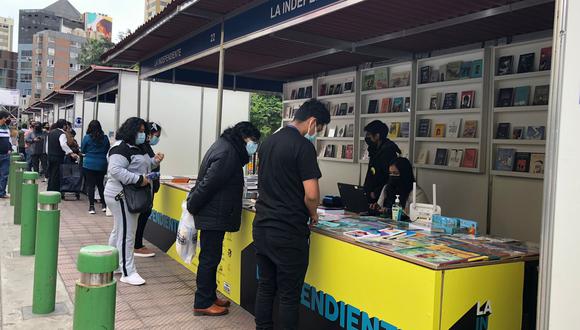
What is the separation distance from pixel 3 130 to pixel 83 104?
533 cm

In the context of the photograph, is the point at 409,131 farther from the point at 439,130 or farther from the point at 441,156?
the point at 441,156

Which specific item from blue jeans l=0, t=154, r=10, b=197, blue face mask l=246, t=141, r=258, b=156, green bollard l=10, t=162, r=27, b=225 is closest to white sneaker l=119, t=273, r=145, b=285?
blue face mask l=246, t=141, r=258, b=156

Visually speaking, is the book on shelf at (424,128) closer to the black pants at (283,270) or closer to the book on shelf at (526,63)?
the book on shelf at (526,63)

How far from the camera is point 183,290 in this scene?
4.84 m

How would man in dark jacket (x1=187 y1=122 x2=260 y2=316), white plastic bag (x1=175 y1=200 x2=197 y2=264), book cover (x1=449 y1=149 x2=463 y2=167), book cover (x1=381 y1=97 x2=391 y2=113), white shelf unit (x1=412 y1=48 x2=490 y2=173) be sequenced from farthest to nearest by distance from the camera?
1. book cover (x1=381 y1=97 x2=391 y2=113)
2. book cover (x1=449 y1=149 x2=463 y2=167)
3. white shelf unit (x1=412 y1=48 x2=490 y2=173)
4. white plastic bag (x1=175 y1=200 x2=197 y2=264)
5. man in dark jacket (x1=187 y1=122 x2=260 y2=316)

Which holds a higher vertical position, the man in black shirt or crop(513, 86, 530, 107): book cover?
crop(513, 86, 530, 107): book cover

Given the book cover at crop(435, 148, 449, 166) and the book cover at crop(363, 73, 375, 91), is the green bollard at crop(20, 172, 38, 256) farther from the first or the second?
the book cover at crop(435, 148, 449, 166)

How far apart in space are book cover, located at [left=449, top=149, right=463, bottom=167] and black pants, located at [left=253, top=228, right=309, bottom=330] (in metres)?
3.11

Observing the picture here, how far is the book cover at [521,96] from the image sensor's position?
198 inches

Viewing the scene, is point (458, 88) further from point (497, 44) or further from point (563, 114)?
point (563, 114)

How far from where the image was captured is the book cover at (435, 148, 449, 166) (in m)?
5.91

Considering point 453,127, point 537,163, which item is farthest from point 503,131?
point 453,127

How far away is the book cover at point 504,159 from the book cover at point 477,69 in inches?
33.4

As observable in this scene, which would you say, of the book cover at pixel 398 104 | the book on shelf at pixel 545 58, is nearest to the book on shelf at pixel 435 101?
the book cover at pixel 398 104
